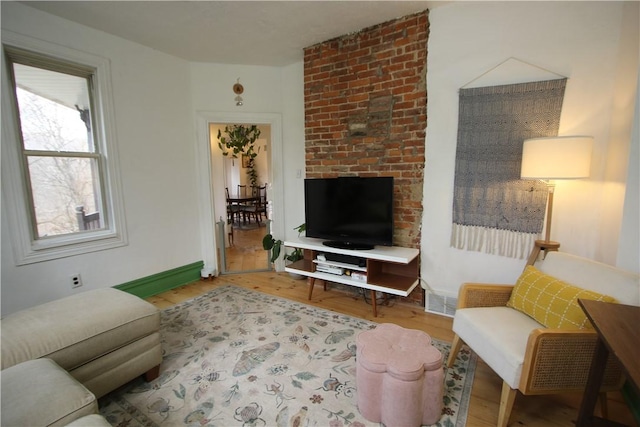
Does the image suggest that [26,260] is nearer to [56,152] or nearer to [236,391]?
[56,152]

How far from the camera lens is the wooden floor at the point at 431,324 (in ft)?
5.05

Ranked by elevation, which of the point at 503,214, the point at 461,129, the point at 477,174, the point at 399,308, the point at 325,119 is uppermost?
the point at 325,119

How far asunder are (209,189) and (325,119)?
1.72 meters

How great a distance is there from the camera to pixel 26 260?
2.30m

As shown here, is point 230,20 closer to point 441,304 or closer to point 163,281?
point 163,281

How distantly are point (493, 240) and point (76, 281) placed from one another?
3.73 m

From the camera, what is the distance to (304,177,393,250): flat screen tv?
8.71ft

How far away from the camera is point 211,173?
364 cm

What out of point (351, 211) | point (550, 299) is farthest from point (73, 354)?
point (550, 299)

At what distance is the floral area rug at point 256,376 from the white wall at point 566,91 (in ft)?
3.70

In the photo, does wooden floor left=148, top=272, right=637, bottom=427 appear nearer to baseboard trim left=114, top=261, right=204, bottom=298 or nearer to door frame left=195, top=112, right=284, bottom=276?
baseboard trim left=114, top=261, right=204, bottom=298

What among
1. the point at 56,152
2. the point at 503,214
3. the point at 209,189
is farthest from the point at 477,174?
the point at 56,152

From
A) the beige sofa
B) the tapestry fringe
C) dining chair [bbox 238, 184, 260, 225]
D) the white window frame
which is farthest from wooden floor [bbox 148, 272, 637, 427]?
dining chair [bbox 238, 184, 260, 225]

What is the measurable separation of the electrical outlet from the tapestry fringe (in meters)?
3.45
